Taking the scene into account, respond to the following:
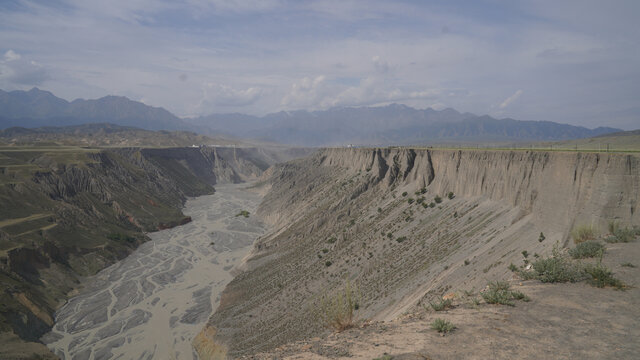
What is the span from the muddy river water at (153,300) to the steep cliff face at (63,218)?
7.00 ft

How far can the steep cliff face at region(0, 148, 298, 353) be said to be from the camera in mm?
34116

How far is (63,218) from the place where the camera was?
5147cm

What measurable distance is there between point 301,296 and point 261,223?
41.6 m

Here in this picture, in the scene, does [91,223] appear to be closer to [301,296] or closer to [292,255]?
[292,255]

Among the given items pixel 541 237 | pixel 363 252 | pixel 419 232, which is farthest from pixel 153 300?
pixel 541 237

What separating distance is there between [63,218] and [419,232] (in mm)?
49106

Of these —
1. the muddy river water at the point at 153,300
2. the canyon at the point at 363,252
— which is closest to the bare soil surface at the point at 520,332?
the canyon at the point at 363,252

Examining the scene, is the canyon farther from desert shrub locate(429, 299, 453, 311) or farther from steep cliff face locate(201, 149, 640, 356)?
desert shrub locate(429, 299, 453, 311)

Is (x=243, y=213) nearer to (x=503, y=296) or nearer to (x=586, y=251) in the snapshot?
(x=586, y=251)

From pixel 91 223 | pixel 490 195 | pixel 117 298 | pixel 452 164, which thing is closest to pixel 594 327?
pixel 490 195

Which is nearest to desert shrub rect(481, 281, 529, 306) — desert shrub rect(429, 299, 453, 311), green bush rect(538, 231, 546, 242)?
desert shrub rect(429, 299, 453, 311)

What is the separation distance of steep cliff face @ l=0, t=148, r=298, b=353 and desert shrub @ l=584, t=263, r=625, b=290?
35.8m

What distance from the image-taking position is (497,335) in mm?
8938

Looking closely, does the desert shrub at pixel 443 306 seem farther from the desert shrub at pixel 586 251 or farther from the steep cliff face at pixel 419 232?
the steep cliff face at pixel 419 232
